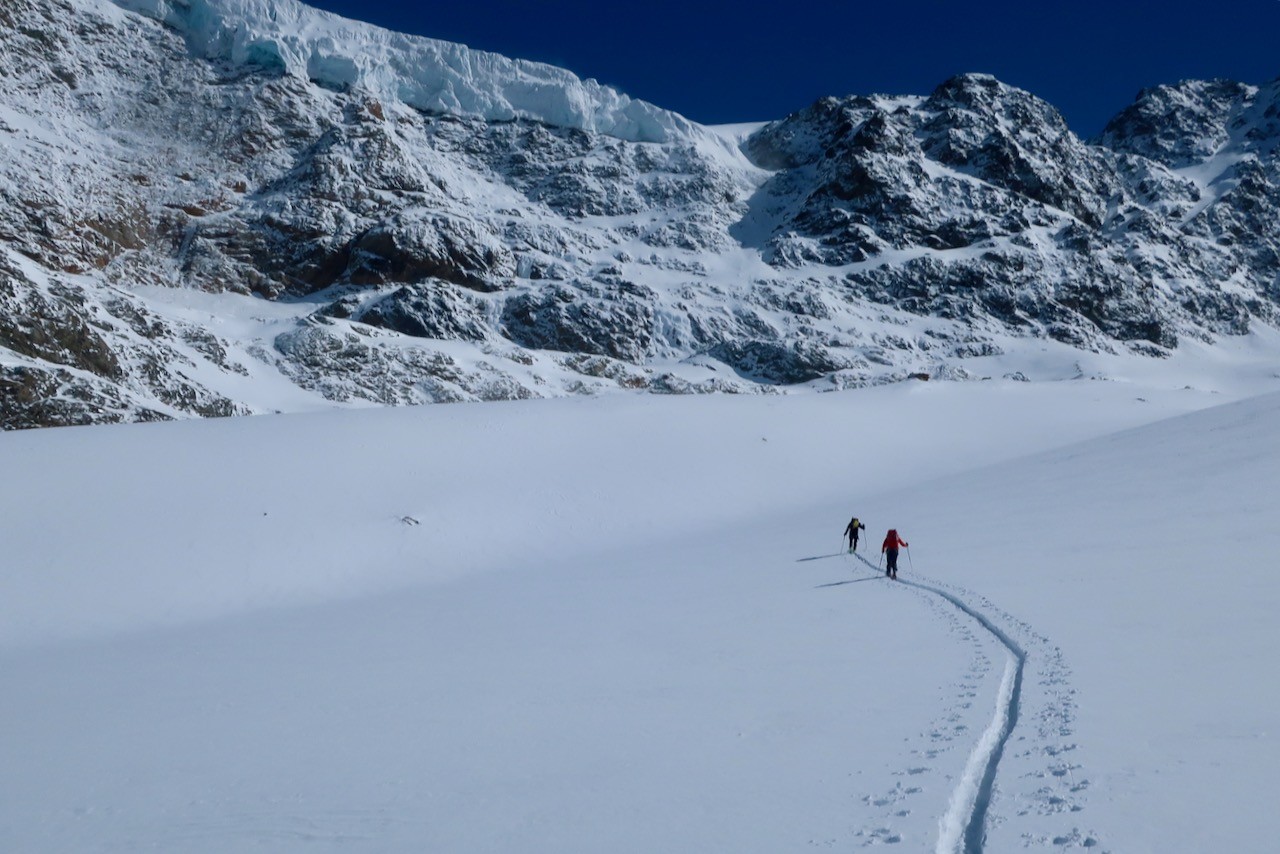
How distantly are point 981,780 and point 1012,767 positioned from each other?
0.89 ft

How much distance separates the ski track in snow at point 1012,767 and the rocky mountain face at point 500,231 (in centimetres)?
5517

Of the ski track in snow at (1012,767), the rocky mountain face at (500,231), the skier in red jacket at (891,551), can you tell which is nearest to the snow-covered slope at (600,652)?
the ski track in snow at (1012,767)

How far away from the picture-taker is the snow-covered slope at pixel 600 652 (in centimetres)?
616

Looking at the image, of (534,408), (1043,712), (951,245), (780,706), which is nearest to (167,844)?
(780,706)

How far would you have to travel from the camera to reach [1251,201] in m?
163

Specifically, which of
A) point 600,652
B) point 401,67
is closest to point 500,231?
point 401,67

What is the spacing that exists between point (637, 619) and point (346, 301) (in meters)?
88.9

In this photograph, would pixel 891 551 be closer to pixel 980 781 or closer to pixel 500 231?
pixel 980 781

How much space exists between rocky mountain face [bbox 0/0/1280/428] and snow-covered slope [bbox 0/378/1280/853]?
3601cm

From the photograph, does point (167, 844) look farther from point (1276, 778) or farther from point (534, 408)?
point (534, 408)

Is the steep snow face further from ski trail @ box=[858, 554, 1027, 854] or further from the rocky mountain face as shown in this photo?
ski trail @ box=[858, 554, 1027, 854]

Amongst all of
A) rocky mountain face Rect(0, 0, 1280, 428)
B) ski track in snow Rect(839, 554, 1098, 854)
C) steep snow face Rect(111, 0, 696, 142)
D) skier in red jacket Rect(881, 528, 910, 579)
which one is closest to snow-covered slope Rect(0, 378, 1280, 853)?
ski track in snow Rect(839, 554, 1098, 854)

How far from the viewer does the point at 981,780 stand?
6.24m

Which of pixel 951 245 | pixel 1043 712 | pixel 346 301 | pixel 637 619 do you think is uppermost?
pixel 951 245
